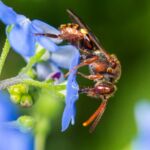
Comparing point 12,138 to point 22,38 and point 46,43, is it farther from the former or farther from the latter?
point 22,38

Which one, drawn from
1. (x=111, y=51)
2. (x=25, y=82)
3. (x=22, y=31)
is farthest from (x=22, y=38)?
(x=111, y=51)

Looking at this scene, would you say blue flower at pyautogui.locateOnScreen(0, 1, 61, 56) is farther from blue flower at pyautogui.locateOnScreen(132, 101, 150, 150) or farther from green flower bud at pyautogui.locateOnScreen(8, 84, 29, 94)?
blue flower at pyautogui.locateOnScreen(132, 101, 150, 150)

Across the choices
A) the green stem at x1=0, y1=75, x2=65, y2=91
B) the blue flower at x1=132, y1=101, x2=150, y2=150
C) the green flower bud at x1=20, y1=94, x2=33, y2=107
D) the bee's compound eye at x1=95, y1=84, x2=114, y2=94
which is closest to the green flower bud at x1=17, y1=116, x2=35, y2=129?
the green flower bud at x1=20, y1=94, x2=33, y2=107

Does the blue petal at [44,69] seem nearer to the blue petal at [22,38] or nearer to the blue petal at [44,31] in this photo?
the blue petal at [44,31]

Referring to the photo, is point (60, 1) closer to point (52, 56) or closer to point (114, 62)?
point (52, 56)

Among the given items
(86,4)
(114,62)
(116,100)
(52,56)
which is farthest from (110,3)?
(114,62)

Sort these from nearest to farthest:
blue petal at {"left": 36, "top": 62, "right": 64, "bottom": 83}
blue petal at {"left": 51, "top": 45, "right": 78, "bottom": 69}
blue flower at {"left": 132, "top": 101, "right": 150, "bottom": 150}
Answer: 1. blue petal at {"left": 51, "top": 45, "right": 78, "bottom": 69}
2. blue petal at {"left": 36, "top": 62, "right": 64, "bottom": 83}
3. blue flower at {"left": 132, "top": 101, "right": 150, "bottom": 150}
